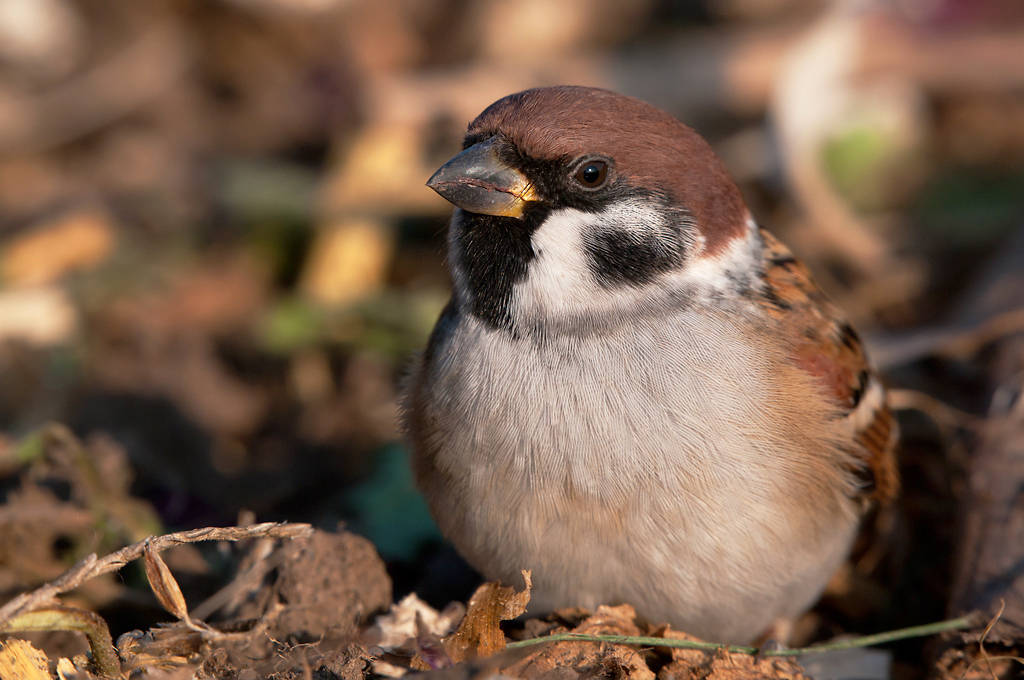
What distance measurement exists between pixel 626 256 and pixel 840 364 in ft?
2.89

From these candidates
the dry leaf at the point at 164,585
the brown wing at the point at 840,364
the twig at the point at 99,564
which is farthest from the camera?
the brown wing at the point at 840,364

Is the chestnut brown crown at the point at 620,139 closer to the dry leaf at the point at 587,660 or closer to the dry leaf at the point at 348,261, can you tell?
the dry leaf at the point at 587,660

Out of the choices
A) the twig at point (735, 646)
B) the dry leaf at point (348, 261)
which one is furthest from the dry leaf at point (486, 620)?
the dry leaf at point (348, 261)

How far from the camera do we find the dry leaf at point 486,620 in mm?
2664

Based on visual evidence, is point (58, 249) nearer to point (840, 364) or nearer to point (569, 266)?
point (569, 266)

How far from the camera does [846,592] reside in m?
3.74

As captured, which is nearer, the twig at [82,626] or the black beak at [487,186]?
the twig at [82,626]

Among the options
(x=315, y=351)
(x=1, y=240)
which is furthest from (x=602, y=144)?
(x=1, y=240)

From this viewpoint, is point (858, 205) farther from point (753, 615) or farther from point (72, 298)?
point (72, 298)

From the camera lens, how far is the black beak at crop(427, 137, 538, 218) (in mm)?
2729

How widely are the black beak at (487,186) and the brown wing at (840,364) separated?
0.89m

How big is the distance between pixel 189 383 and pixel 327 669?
103 inches

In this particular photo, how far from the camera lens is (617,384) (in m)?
2.71

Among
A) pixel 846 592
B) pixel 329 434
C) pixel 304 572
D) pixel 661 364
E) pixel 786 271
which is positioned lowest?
pixel 846 592
